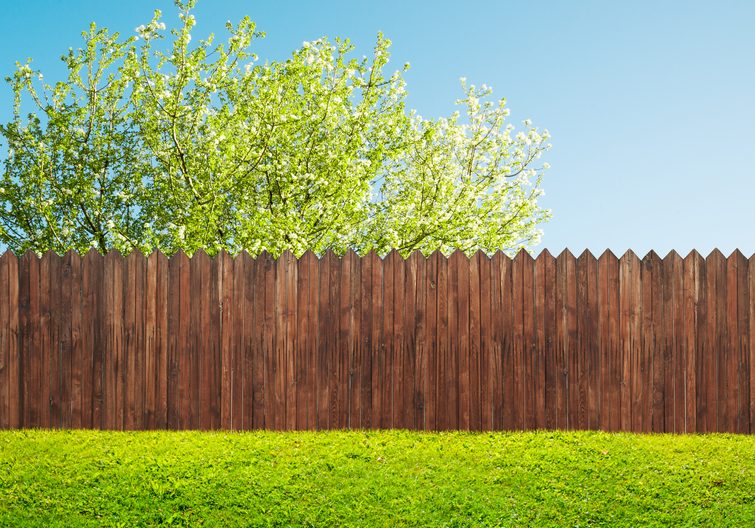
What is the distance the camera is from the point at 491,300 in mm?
9008

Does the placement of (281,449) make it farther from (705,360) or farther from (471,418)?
(705,360)

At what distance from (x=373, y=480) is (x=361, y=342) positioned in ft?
7.05

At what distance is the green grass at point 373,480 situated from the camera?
6.57m

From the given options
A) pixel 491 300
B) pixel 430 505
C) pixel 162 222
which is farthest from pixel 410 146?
pixel 430 505

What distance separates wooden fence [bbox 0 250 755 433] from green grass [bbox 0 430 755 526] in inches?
17.1

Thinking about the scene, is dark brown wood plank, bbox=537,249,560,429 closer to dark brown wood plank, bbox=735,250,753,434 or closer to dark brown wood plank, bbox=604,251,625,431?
dark brown wood plank, bbox=604,251,625,431

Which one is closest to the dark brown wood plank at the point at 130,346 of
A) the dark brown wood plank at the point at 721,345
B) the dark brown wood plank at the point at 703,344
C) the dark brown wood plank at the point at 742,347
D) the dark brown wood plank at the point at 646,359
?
the dark brown wood plank at the point at 646,359

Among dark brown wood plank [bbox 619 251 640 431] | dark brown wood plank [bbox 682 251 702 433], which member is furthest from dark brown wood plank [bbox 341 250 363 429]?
dark brown wood plank [bbox 682 251 702 433]

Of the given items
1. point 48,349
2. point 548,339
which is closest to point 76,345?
point 48,349

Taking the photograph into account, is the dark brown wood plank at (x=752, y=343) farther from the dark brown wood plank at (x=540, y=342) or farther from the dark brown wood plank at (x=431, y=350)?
the dark brown wood plank at (x=431, y=350)

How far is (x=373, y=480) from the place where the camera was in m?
7.11

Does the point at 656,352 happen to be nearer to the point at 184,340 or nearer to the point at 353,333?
the point at 353,333

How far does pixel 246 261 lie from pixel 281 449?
2.35 metres

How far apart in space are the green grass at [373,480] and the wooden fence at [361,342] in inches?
17.1
